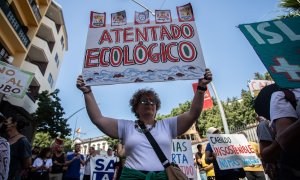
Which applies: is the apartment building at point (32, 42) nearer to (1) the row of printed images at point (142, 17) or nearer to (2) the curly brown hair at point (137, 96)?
(1) the row of printed images at point (142, 17)

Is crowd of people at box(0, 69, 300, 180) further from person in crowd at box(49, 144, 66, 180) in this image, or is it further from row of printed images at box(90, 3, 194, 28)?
person in crowd at box(49, 144, 66, 180)

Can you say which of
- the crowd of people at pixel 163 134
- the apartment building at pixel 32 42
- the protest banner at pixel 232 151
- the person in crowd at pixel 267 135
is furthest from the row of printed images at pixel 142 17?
the apartment building at pixel 32 42

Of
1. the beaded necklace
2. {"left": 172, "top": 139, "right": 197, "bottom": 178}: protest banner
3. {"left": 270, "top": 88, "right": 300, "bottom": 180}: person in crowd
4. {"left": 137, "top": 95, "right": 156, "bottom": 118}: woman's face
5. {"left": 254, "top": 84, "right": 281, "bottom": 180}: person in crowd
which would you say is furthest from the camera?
{"left": 172, "top": 139, "right": 197, "bottom": 178}: protest banner

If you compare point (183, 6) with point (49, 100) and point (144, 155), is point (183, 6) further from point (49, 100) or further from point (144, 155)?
point (49, 100)

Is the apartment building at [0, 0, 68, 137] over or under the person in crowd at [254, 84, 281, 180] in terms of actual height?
over

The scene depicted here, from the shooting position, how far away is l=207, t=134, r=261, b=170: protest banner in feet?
18.5

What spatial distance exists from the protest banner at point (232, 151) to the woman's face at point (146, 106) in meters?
3.50

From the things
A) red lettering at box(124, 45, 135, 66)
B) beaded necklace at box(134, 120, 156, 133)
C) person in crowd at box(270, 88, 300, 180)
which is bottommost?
person in crowd at box(270, 88, 300, 180)

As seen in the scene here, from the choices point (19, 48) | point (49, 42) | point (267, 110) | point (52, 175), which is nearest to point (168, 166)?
point (267, 110)

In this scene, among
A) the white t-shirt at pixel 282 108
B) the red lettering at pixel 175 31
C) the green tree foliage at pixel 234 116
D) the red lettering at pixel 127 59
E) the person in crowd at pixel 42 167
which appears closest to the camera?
the white t-shirt at pixel 282 108

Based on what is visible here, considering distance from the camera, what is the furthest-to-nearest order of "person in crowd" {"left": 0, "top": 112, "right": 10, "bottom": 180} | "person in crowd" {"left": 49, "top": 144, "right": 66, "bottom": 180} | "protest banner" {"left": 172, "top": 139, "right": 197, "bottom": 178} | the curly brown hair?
1. "person in crowd" {"left": 49, "top": 144, "right": 66, "bottom": 180}
2. "protest banner" {"left": 172, "top": 139, "right": 197, "bottom": 178}
3. "person in crowd" {"left": 0, "top": 112, "right": 10, "bottom": 180}
4. the curly brown hair

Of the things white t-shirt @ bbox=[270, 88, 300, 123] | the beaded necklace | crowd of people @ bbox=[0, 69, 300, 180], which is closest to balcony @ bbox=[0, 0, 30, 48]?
crowd of people @ bbox=[0, 69, 300, 180]

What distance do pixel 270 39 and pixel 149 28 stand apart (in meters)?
1.90

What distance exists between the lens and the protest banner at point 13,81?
613 cm
